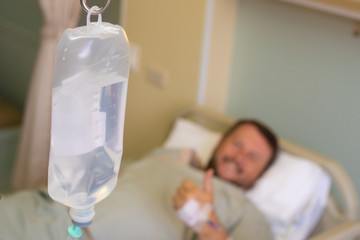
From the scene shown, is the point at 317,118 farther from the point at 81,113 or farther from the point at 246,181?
the point at 81,113

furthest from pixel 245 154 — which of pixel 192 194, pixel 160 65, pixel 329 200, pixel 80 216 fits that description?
pixel 80 216

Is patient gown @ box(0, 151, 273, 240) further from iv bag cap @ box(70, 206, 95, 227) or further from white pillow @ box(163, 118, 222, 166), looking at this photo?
iv bag cap @ box(70, 206, 95, 227)

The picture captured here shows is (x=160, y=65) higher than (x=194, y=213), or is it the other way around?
(x=160, y=65)

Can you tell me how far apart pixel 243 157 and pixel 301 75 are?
1.70ft

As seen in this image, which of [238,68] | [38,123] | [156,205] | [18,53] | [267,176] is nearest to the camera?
[156,205]

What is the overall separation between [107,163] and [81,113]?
110 mm

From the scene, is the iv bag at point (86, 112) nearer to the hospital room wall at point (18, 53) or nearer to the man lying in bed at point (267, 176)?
the hospital room wall at point (18, 53)

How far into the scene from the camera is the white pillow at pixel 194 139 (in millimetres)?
2416

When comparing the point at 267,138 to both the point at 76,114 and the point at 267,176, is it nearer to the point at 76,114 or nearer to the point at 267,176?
the point at 267,176

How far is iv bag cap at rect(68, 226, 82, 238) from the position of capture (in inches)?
29.1

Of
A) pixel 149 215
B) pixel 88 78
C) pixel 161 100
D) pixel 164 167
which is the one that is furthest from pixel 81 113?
pixel 161 100

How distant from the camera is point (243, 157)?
2.18 metres

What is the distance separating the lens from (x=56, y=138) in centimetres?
69

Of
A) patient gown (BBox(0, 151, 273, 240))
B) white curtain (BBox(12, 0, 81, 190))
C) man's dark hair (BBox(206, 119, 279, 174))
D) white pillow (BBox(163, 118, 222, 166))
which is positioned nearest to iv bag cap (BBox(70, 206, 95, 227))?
patient gown (BBox(0, 151, 273, 240))
